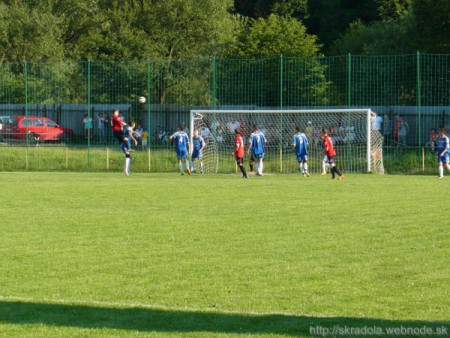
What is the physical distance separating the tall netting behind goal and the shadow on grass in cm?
2688

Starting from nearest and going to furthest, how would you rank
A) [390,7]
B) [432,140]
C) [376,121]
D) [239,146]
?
[239,146]
[432,140]
[376,121]
[390,7]

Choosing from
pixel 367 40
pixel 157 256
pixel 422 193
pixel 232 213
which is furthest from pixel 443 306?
pixel 367 40

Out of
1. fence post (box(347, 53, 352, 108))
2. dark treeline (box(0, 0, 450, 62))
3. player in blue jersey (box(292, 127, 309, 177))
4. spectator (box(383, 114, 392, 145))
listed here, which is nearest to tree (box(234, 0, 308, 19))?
dark treeline (box(0, 0, 450, 62))

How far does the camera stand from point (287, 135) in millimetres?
38469

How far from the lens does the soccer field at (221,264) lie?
9.79m

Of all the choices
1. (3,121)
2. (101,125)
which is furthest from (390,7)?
(3,121)

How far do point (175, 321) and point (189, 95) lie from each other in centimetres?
3142

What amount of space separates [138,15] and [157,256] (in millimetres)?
51818

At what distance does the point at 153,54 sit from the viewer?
205ft

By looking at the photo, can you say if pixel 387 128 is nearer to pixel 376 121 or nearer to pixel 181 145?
pixel 376 121

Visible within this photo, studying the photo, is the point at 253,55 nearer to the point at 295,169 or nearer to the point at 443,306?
the point at 295,169

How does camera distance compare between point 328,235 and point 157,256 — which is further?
point 328,235

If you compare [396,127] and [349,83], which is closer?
[349,83]

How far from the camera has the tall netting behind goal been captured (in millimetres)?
36625
